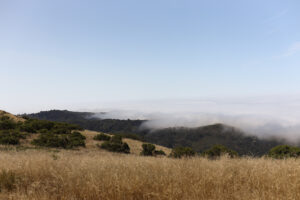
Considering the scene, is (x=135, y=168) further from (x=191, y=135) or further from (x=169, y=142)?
(x=191, y=135)

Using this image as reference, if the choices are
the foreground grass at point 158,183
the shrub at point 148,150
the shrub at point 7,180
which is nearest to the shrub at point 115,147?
the shrub at point 148,150

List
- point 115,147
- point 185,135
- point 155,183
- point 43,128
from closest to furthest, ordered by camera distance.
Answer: point 155,183 → point 115,147 → point 43,128 → point 185,135

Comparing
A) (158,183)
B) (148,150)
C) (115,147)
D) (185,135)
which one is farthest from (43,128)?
(185,135)

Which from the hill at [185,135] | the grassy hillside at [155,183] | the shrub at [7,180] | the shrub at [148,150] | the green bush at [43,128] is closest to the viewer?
the grassy hillside at [155,183]

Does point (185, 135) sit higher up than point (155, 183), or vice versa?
point (155, 183)

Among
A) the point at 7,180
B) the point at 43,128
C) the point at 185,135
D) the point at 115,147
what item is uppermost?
the point at 7,180

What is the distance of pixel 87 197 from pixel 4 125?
82.8ft

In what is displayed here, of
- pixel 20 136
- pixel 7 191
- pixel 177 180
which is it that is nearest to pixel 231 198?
pixel 177 180

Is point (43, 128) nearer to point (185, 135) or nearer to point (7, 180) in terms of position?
point (7, 180)

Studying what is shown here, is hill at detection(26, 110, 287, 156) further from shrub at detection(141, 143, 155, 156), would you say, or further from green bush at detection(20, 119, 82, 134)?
shrub at detection(141, 143, 155, 156)

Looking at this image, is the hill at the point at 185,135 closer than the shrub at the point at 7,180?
No

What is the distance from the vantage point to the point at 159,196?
3.86 meters

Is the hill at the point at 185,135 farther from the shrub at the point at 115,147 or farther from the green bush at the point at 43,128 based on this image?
the shrub at the point at 115,147

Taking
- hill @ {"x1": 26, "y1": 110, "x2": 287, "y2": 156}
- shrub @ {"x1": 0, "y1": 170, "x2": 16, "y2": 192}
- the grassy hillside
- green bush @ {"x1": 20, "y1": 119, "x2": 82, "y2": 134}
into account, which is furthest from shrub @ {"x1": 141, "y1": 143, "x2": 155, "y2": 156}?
hill @ {"x1": 26, "y1": 110, "x2": 287, "y2": 156}
